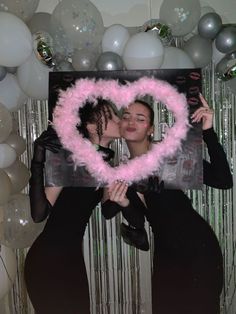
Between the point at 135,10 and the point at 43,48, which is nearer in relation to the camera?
the point at 43,48

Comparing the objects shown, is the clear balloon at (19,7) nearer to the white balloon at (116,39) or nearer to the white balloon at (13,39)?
A: the white balloon at (13,39)

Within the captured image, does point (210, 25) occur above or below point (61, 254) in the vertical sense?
above

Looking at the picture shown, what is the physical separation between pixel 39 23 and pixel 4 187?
68 cm

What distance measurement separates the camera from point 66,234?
182cm

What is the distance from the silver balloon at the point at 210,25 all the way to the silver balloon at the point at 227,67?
0.12 meters

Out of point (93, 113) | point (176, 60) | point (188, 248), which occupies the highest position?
point (176, 60)

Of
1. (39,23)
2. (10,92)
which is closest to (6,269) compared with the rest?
(10,92)

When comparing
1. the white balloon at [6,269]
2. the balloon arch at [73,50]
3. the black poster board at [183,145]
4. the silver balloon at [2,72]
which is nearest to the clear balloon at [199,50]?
the balloon arch at [73,50]

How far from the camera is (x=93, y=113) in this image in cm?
175

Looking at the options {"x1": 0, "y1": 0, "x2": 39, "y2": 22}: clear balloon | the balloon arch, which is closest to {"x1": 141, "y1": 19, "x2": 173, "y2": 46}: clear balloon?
the balloon arch

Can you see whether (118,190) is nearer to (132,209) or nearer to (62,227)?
(132,209)

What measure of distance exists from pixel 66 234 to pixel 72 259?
11 cm

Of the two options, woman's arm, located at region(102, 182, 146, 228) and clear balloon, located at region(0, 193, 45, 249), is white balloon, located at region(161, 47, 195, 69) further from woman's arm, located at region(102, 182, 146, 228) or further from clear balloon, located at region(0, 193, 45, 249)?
clear balloon, located at region(0, 193, 45, 249)

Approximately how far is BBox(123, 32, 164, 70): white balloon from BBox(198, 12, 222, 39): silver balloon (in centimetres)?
19
